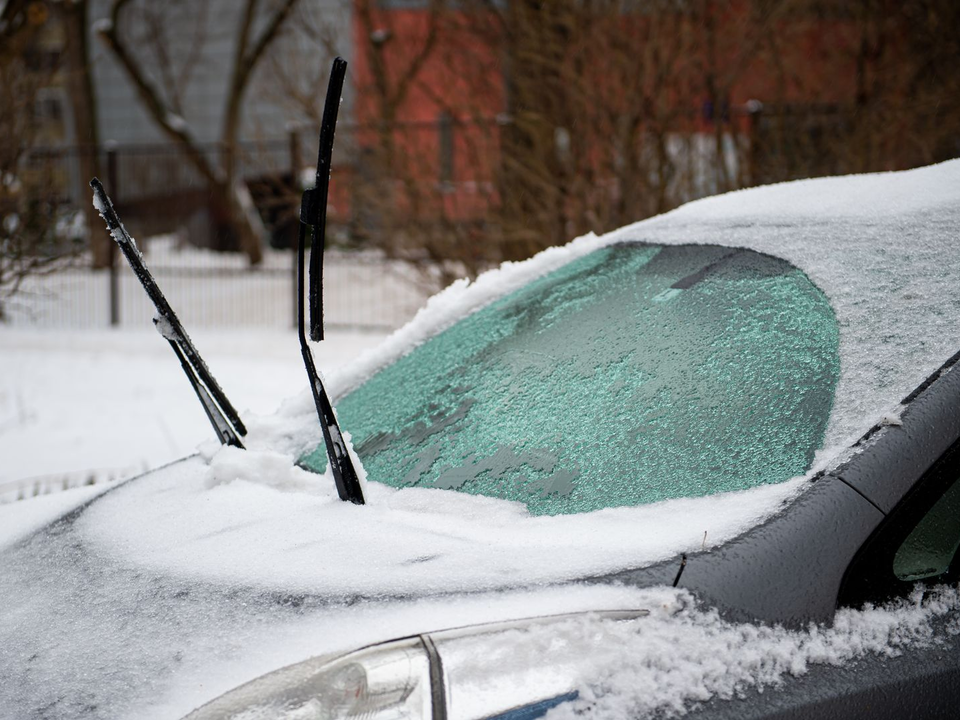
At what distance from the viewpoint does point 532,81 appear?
22.9ft

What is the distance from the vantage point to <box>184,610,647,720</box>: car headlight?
1.35m

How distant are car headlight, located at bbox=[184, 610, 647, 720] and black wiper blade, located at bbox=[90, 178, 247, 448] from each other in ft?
3.33

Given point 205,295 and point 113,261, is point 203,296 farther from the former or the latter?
point 113,261

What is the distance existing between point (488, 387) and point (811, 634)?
3.19ft

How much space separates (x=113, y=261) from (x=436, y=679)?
38.3 ft

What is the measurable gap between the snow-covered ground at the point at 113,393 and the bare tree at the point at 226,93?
2.25 meters

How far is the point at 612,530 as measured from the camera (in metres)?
1.69

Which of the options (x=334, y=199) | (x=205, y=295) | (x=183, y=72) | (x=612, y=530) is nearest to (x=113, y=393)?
(x=334, y=199)

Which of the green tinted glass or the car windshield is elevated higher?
the car windshield

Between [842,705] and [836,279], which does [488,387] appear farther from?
[842,705]

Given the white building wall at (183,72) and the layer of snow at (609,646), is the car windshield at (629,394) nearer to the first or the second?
the layer of snow at (609,646)

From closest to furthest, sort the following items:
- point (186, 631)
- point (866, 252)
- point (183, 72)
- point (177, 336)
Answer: point (186, 631)
point (866, 252)
point (177, 336)
point (183, 72)

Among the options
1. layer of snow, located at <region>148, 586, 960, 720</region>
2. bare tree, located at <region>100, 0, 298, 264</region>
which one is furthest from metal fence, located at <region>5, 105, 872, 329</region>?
layer of snow, located at <region>148, 586, 960, 720</region>

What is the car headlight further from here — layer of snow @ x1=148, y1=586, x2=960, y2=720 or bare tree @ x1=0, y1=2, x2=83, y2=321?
bare tree @ x1=0, y1=2, x2=83, y2=321
